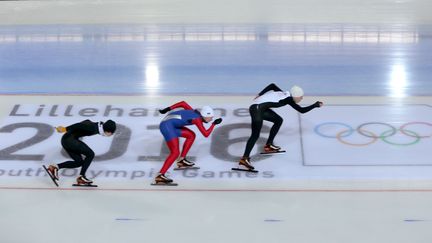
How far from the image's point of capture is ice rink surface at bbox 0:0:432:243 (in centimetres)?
691

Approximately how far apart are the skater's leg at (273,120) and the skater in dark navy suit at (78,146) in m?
1.52

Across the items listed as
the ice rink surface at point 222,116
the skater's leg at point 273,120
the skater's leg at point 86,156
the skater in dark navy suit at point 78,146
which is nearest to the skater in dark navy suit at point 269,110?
→ the skater's leg at point 273,120

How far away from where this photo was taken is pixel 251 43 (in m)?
10.9

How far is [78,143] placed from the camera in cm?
746

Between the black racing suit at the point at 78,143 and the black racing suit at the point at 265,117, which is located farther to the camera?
the black racing suit at the point at 265,117

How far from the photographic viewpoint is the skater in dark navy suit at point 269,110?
7773 mm

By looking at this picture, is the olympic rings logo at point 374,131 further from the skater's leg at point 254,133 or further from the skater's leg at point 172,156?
the skater's leg at point 172,156

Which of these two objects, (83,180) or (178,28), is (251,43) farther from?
(83,180)

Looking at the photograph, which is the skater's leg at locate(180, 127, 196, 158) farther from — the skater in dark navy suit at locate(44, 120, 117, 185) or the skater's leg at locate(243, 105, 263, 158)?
the skater in dark navy suit at locate(44, 120, 117, 185)

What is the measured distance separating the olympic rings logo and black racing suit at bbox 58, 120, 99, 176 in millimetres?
2419
